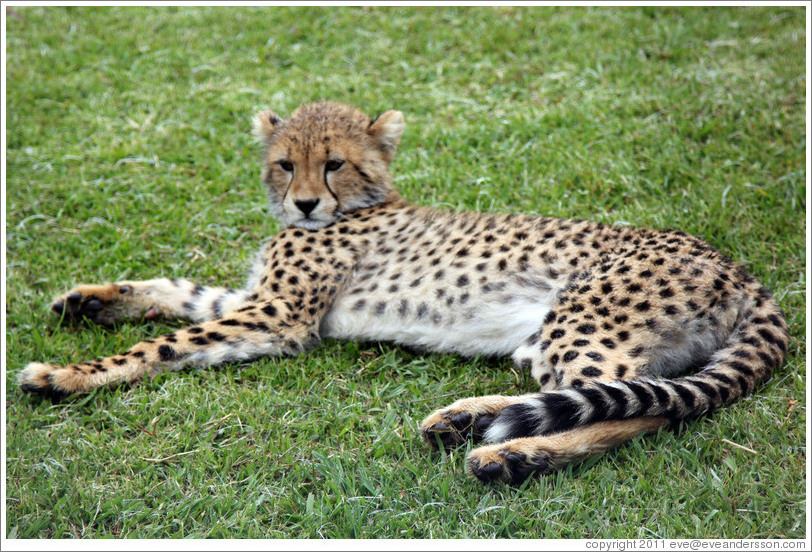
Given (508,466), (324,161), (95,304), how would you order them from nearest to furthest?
1. (508,466)
2. (95,304)
3. (324,161)

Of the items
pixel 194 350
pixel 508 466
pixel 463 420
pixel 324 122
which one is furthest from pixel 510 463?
pixel 324 122

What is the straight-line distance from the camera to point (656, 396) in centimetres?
254

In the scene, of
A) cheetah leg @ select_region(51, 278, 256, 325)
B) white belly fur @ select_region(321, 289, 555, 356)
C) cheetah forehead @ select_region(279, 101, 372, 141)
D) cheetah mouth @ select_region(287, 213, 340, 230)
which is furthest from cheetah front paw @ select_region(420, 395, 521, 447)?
cheetah forehead @ select_region(279, 101, 372, 141)

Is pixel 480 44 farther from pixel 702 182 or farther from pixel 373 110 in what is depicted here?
pixel 702 182

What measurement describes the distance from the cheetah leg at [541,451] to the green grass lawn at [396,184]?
0.16ft

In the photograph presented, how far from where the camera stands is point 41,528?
2.39 metres

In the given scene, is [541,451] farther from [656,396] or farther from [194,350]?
[194,350]

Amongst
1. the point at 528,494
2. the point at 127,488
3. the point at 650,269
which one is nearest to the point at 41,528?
Answer: the point at 127,488

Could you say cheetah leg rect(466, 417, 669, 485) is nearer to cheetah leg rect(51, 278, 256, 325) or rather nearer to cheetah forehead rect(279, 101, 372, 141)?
cheetah leg rect(51, 278, 256, 325)

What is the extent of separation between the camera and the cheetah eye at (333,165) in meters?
3.74

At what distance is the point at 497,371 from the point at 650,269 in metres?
0.72

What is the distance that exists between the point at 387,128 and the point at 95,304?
161 cm

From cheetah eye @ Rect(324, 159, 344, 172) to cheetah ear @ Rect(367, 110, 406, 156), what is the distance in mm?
260

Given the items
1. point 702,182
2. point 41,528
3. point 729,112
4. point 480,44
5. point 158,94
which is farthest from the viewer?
point 480,44
